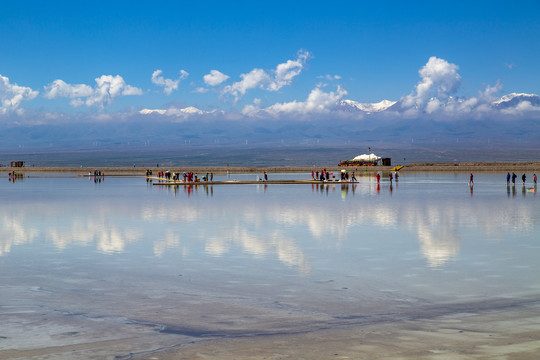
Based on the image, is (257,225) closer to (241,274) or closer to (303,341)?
(241,274)

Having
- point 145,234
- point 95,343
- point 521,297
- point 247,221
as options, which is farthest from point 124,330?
point 247,221

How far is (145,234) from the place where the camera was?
938 inches

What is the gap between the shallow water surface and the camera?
10852 mm

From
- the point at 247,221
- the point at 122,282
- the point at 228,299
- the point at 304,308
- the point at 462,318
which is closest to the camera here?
the point at 462,318

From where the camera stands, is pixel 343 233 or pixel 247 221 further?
pixel 247 221

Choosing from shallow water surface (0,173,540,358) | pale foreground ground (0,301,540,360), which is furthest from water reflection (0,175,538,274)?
pale foreground ground (0,301,540,360)

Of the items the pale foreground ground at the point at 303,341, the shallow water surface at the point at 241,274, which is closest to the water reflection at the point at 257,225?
the shallow water surface at the point at 241,274

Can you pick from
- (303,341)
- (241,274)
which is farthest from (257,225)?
(303,341)

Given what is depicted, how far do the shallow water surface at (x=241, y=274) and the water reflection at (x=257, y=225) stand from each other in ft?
0.29

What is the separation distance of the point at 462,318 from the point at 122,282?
24.9ft

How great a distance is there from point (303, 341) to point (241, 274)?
6.18 m

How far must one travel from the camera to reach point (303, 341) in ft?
31.4

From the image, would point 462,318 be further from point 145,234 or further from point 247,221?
point 247,221

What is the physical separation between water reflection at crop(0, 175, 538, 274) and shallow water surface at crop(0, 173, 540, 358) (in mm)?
89
